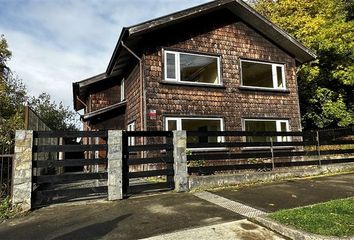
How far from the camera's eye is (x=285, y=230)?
469 centimetres

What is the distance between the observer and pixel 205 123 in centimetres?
1269

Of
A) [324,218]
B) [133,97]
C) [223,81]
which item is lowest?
[324,218]

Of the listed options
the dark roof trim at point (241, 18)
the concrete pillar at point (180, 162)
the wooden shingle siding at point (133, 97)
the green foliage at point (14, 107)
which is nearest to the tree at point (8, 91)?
the green foliage at point (14, 107)

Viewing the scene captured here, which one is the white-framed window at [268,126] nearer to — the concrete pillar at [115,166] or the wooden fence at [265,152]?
→ the wooden fence at [265,152]

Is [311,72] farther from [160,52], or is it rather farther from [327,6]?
[160,52]

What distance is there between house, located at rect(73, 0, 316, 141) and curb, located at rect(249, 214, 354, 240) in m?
6.72

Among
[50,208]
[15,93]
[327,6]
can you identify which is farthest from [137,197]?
[327,6]

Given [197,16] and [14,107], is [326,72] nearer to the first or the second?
[197,16]

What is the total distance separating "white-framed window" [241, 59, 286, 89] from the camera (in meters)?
13.9

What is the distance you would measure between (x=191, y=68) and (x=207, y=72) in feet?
2.99

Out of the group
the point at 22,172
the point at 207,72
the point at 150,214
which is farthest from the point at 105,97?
the point at 150,214

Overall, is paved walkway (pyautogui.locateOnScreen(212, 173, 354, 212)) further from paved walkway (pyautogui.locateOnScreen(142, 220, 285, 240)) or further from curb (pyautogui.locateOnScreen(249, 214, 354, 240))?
paved walkway (pyautogui.locateOnScreen(142, 220, 285, 240))

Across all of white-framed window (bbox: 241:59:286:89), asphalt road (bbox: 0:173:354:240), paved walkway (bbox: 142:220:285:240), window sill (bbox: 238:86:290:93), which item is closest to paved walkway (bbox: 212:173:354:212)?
asphalt road (bbox: 0:173:354:240)

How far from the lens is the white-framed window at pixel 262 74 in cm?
1394
